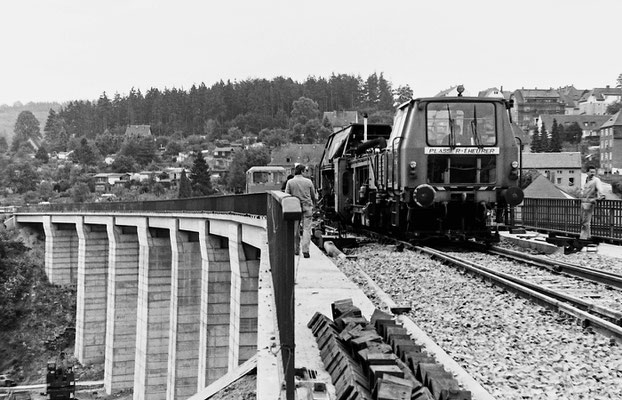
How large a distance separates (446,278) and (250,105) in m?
163

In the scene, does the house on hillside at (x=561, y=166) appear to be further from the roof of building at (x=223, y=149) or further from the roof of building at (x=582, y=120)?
the roof of building at (x=223, y=149)

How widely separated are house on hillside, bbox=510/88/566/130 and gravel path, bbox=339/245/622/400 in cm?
14460

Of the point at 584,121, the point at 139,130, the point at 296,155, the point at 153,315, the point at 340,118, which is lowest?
the point at 153,315

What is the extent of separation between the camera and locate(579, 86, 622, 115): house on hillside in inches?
6093

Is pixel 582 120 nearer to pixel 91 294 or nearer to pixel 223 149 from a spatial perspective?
pixel 223 149

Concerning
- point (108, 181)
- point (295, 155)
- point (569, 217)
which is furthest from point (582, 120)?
point (569, 217)

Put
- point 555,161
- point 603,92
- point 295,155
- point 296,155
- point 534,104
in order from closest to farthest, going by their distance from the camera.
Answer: point 555,161 → point 296,155 → point 295,155 → point 534,104 → point 603,92

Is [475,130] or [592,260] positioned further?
[475,130]

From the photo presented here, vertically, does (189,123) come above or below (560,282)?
above

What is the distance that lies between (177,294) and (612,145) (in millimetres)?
86215

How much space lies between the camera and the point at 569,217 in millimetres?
18859

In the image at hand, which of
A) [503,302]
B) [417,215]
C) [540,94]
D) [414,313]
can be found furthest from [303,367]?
[540,94]

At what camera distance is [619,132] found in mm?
95688

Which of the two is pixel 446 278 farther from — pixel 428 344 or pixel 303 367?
pixel 303 367
